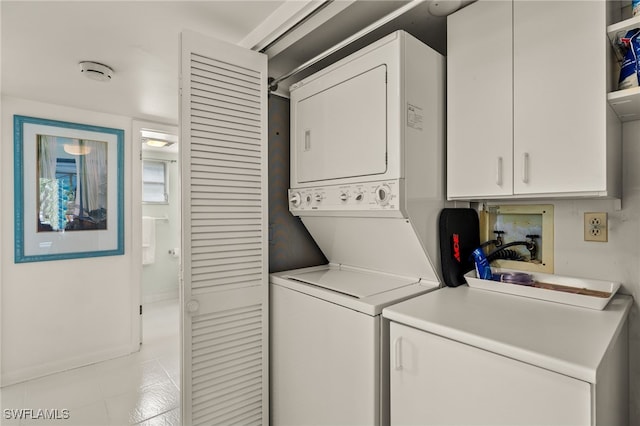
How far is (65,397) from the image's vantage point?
8.72 feet

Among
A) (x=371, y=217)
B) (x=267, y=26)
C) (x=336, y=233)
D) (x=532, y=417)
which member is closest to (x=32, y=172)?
(x=267, y=26)

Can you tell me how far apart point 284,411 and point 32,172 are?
10.0 feet

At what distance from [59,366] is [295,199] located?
297 centimetres

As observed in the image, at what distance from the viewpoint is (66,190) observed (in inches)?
123

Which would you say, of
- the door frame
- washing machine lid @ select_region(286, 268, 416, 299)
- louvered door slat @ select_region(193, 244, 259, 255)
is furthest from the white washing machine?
the door frame

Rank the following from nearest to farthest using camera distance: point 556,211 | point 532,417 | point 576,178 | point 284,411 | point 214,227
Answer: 1. point 532,417
2. point 576,178
3. point 556,211
4. point 214,227
5. point 284,411

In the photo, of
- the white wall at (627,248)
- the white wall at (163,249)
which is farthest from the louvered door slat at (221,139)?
the white wall at (163,249)

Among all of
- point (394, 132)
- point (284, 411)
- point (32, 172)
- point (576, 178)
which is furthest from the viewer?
point (32, 172)

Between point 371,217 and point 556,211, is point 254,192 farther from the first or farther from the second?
point 556,211

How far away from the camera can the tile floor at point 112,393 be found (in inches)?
94.6

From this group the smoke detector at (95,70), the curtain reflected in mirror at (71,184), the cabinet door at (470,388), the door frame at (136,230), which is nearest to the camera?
the cabinet door at (470,388)

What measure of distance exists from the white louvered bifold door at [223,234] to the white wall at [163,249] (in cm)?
382

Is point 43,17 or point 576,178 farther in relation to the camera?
point 43,17

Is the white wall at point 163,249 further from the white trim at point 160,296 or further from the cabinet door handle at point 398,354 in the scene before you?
the cabinet door handle at point 398,354
